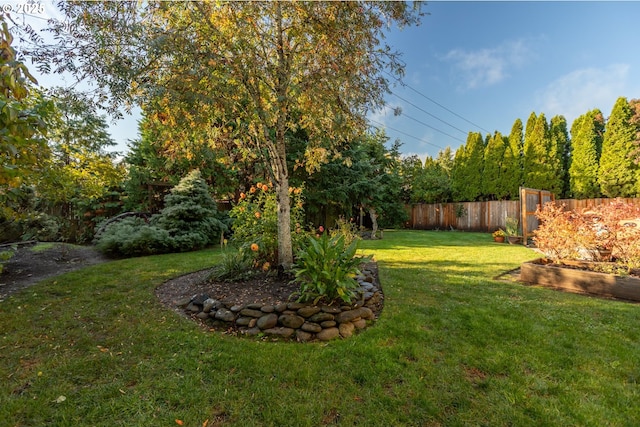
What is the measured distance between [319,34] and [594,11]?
21.4ft

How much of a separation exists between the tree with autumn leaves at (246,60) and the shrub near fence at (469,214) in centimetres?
1225

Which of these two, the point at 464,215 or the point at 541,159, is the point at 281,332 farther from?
the point at 541,159

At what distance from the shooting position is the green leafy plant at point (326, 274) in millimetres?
2977

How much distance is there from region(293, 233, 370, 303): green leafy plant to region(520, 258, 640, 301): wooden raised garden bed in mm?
3385

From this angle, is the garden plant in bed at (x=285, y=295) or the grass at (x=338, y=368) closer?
the grass at (x=338, y=368)

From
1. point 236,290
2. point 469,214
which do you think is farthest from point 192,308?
point 469,214

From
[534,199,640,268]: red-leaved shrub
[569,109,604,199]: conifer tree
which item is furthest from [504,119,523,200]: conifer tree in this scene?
[534,199,640,268]: red-leaved shrub

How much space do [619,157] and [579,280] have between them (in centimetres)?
1212

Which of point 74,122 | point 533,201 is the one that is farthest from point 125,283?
point 533,201

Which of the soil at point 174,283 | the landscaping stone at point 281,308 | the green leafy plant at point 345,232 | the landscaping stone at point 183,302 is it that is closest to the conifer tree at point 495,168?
the green leafy plant at point 345,232

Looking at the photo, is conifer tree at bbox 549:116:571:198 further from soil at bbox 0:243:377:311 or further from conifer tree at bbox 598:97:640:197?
soil at bbox 0:243:377:311

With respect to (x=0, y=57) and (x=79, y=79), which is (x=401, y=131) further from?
(x=0, y=57)

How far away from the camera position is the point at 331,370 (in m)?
2.15

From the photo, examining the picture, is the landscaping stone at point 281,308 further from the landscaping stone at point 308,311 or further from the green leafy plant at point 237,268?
the green leafy plant at point 237,268
